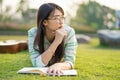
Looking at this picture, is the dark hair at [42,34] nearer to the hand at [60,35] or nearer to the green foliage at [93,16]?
the hand at [60,35]

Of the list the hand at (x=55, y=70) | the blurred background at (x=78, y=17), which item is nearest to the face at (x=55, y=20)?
the hand at (x=55, y=70)

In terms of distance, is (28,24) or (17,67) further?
(28,24)

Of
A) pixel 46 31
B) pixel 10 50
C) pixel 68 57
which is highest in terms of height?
pixel 46 31

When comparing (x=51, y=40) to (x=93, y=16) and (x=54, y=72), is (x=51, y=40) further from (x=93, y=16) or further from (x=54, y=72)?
(x=93, y=16)

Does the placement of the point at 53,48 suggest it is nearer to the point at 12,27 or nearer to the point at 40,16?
the point at 40,16

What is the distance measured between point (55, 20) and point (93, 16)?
1845 centimetres

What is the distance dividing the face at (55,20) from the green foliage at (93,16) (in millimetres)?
17564

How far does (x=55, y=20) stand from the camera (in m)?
3.84

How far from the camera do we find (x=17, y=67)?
4.17m

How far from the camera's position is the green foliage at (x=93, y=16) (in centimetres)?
2141

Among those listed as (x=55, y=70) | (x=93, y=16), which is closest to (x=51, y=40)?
(x=55, y=70)

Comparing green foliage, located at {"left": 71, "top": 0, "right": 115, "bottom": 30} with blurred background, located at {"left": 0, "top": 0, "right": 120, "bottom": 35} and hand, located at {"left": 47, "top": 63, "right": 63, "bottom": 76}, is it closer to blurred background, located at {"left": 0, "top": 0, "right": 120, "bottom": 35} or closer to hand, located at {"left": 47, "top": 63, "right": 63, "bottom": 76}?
blurred background, located at {"left": 0, "top": 0, "right": 120, "bottom": 35}

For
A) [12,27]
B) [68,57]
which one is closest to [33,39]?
[68,57]

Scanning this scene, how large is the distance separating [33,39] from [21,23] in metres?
17.3
